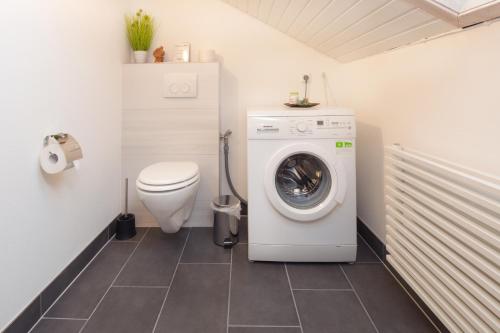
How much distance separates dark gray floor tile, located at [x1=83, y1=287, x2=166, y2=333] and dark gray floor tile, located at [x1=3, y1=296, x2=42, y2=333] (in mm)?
221

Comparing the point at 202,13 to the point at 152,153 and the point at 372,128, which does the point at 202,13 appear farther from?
the point at 372,128

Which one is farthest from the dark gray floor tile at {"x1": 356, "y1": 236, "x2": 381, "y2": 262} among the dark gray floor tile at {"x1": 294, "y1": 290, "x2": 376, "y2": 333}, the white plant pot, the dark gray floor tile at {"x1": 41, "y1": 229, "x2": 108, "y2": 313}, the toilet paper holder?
the white plant pot

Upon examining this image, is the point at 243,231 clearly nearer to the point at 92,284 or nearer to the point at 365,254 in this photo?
the point at 365,254

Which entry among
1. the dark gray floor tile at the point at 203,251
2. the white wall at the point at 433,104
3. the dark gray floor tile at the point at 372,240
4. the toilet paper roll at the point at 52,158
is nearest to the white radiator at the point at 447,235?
the white wall at the point at 433,104

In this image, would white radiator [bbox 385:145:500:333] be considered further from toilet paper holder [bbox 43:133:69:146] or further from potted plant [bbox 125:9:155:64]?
potted plant [bbox 125:9:155:64]

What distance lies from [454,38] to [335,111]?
621 mm

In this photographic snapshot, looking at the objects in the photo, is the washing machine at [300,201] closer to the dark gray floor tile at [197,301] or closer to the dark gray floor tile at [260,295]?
the dark gray floor tile at [260,295]

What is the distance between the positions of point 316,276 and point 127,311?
3.13ft

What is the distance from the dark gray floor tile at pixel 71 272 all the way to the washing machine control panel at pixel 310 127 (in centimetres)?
122

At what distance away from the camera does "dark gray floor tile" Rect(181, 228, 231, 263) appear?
174cm

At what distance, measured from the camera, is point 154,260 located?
1727 mm

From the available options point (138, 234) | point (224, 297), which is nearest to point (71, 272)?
point (138, 234)

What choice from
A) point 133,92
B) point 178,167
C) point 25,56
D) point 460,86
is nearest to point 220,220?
point 178,167

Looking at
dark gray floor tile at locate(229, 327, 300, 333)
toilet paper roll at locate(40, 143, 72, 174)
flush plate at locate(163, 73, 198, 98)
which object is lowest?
dark gray floor tile at locate(229, 327, 300, 333)
